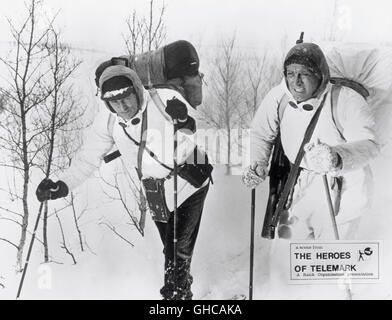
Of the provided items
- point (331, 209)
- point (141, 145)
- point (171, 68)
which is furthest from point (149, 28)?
point (331, 209)

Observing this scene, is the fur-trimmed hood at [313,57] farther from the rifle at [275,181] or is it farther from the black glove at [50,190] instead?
the black glove at [50,190]

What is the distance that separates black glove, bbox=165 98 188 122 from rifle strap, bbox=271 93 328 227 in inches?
25.7

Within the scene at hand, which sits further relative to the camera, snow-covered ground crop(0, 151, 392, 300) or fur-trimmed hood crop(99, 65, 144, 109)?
snow-covered ground crop(0, 151, 392, 300)

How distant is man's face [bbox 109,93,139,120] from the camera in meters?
2.66

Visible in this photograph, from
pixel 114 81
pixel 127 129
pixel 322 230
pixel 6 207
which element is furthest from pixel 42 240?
pixel 322 230

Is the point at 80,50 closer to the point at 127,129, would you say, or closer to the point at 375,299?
the point at 127,129

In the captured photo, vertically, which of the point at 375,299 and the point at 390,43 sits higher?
the point at 390,43

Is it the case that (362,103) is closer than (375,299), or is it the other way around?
(362,103)

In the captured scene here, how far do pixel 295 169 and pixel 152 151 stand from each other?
782mm

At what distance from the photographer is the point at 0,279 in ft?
9.14

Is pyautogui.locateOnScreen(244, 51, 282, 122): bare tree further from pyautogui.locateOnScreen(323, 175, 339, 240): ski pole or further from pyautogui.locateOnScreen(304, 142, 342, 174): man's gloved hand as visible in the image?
pyautogui.locateOnScreen(323, 175, 339, 240): ski pole

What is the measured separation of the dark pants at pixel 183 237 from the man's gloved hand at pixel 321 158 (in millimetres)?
578

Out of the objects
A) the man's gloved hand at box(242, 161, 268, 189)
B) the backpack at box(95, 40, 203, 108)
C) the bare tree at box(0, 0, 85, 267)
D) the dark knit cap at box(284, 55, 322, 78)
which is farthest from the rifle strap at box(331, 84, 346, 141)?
the bare tree at box(0, 0, 85, 267)
